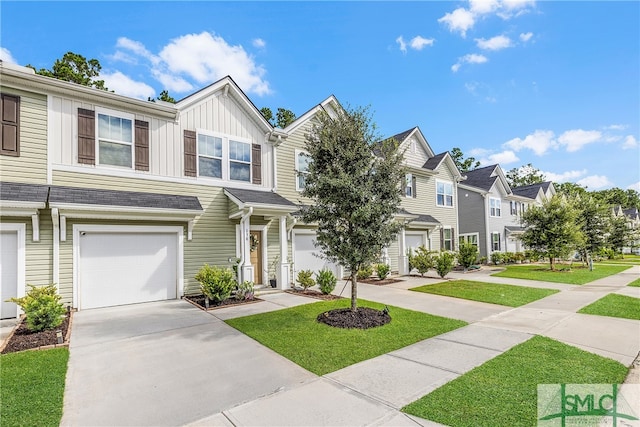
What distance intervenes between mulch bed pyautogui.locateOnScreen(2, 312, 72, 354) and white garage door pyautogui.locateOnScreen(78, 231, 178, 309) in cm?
206

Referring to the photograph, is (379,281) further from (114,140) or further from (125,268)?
(114,140)

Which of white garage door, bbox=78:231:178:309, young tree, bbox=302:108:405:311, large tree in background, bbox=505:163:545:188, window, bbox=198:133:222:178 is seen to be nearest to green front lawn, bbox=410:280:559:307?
young tree, bbox=302:108:405:311

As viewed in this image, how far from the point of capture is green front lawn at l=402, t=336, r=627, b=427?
3.28 m

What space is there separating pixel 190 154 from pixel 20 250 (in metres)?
5.15

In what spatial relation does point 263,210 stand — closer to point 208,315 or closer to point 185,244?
point 185,244

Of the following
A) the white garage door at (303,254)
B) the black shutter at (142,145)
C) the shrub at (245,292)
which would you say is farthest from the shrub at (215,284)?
the white garage door at (303,254)

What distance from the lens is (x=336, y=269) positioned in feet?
48.4

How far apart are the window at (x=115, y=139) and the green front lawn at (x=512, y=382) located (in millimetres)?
9991

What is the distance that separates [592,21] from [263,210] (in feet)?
39.9

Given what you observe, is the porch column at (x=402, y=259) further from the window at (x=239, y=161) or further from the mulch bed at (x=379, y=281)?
the window at (x=239, y=161)

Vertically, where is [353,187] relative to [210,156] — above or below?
below

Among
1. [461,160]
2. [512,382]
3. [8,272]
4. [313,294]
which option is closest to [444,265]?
[313,294]

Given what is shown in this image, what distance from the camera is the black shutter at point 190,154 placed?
416 inches

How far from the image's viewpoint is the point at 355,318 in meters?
7.21
